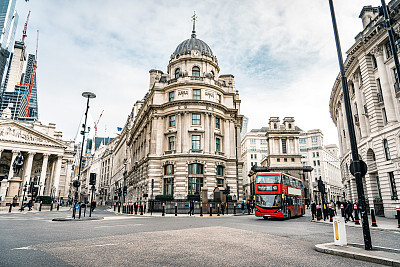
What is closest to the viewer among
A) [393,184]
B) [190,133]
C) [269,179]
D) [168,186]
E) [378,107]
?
[269,179]

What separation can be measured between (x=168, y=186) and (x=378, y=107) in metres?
27.3

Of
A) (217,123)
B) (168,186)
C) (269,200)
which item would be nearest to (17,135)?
(168,186)

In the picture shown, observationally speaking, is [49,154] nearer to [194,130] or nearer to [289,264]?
[194,130]

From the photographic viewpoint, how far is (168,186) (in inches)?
1470

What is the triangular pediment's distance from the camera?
57.3m

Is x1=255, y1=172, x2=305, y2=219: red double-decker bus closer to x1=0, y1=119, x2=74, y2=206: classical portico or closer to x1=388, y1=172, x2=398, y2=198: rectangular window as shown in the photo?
x1=388, y1=172, x2=398, y2=198: rectangular window

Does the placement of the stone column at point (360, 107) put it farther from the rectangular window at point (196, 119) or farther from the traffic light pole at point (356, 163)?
the traffic light pole at point (356, 163)

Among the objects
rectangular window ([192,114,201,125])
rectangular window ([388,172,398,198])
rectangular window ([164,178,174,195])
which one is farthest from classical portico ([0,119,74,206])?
rectangular window ([388,172,398,198])

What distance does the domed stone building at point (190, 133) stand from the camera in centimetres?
3672

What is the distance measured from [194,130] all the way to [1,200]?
32903mm

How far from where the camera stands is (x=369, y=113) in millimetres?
27406

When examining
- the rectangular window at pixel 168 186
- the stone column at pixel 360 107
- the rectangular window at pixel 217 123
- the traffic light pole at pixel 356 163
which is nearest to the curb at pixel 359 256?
the traffic light pole at pixel 356 163

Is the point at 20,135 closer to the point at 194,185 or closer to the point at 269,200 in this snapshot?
the point at 194,185

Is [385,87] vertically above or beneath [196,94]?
beneath
